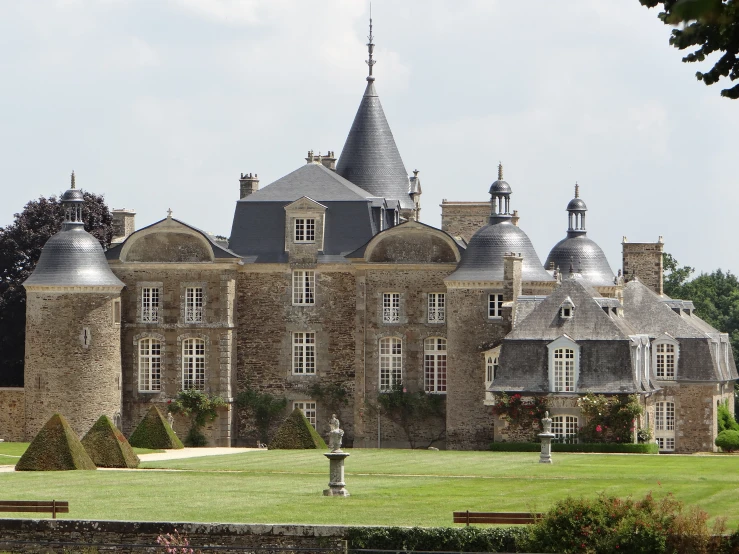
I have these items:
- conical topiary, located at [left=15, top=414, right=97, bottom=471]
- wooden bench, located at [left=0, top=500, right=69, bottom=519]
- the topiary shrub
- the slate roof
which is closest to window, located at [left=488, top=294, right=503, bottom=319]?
the slate roof

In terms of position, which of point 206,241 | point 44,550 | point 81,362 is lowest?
point 44,550

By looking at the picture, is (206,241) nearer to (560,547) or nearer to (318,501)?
(318,501)

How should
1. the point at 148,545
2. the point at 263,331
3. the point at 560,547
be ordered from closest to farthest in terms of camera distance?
the point at 560,547 < the point at 148,545 < the point at 263,331

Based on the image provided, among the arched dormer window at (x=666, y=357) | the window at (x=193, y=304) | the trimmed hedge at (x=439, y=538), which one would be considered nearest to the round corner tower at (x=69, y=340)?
the window at (x=193, y=304)

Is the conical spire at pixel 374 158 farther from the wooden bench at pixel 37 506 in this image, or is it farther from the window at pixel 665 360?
the wooden bench at pixel 37 506

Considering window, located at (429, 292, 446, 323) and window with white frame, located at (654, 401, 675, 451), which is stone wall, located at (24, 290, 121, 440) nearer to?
window, located at (429, 292, 446, 323)

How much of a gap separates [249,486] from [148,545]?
8.58 m

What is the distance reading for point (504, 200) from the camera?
5338 centimetres

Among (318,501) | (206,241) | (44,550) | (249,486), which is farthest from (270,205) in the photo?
(44,550)

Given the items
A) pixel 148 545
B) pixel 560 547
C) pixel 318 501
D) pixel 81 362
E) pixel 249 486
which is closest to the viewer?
pixel 560 547

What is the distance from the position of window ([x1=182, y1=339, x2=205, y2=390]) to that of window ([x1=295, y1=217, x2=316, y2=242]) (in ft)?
15.6

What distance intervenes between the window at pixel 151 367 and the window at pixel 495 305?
11.1m

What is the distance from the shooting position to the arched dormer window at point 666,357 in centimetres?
5566

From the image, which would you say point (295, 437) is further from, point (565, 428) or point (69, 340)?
point (69, 340)
